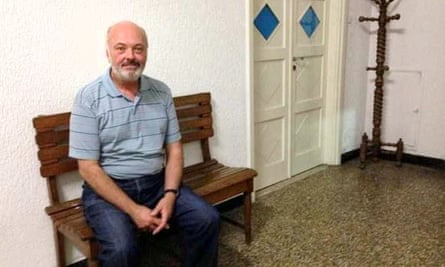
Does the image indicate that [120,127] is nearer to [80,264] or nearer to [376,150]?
[80,264]

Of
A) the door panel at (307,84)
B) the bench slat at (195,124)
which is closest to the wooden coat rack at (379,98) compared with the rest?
the door panel at (307,84)

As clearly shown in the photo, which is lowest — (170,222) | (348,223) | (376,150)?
(348,223)

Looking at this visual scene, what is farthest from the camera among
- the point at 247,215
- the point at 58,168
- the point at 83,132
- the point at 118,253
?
the point at 247,215

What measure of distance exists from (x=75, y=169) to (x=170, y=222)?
1.70ft

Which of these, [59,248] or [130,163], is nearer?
[130,163]

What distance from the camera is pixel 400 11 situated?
11.8 feet

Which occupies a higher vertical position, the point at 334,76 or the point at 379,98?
the point at 334,76

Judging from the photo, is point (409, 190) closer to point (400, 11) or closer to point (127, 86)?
point (400, 11)

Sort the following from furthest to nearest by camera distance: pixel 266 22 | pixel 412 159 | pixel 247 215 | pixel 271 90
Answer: pixel 412 159, pixel 271 90, pixel 266 22, pixel 247 215

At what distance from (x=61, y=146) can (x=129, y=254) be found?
0.63 m

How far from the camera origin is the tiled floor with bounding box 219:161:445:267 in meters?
2.20

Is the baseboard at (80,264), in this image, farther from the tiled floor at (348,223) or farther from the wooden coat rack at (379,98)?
the wooden coat rack at (379,98)

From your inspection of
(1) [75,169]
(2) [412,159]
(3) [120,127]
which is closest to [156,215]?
(3) [120,127]

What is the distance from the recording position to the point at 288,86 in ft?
10.6
